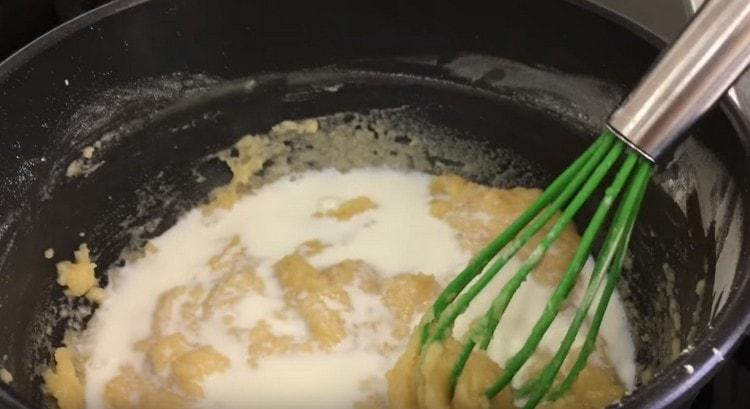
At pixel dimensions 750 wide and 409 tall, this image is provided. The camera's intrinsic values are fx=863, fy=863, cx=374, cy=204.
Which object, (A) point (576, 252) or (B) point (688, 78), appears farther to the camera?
(A) point (576, 252)

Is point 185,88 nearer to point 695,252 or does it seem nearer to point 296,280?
point 296,280

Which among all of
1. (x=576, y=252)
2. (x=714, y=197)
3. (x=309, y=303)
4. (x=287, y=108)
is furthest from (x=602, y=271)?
(x=287, y=108)

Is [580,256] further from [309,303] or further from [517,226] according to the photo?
[309,303]

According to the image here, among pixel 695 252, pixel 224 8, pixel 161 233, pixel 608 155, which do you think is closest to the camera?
pixel 608 155

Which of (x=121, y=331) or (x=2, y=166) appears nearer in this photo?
(x=2, y=166)

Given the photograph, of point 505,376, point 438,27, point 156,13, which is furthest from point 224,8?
point 505,376
